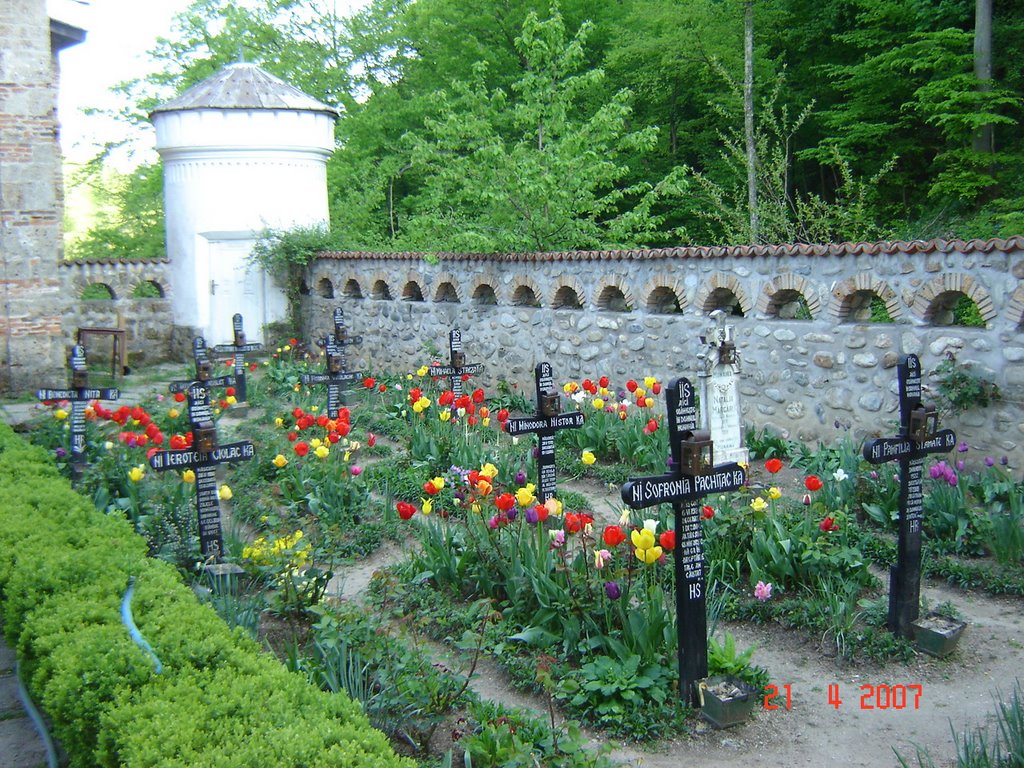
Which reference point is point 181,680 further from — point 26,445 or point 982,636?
point 26,445

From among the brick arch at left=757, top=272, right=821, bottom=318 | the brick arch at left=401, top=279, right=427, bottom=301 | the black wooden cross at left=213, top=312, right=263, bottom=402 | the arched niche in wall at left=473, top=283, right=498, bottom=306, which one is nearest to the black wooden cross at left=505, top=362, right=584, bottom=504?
the brick arch at left=757, top=272, right=821, bottom=318

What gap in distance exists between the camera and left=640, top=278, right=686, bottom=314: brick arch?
9.68 m

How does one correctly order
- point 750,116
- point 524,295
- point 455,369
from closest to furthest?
1. point 455,369
2. point 524,295
3. point 750,116

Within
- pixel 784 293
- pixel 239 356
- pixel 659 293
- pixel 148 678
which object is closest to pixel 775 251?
pixel 784 293

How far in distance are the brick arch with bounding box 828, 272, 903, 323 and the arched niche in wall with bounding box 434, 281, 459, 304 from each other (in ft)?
19.3

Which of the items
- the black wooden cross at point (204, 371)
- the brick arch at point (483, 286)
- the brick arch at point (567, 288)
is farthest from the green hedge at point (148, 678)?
the brick arch at point (483, 286)

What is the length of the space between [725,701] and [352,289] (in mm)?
11999

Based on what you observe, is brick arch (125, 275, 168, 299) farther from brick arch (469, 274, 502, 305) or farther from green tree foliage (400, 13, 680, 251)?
brick arch (469, 274, 502, 305)

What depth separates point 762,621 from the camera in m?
5.41

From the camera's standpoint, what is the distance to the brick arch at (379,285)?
14.1 m

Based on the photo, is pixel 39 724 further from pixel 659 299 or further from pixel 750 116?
pixel 750 116

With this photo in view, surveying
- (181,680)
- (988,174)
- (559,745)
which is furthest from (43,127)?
(988,174)

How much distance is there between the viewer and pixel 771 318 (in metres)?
8.92
